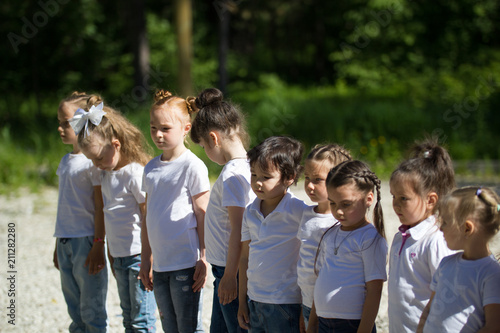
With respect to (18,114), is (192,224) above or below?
below

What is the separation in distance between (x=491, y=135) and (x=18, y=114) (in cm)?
1573

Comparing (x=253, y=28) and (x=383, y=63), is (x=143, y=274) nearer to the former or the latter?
(x=383, y=63)

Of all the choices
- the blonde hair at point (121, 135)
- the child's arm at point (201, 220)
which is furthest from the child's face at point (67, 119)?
the child's arm at point (201, 220)

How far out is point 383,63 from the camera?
79.2ft

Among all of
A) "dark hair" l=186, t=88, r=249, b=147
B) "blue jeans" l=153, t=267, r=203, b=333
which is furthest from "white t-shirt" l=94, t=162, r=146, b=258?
"dark hair" l=186, t=88, r=249, b=147

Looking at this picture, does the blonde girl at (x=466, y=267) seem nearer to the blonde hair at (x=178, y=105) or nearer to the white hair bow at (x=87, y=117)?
the blonde hair at (x=178, y=105)

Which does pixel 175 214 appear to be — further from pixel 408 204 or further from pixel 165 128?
pixel 408 204

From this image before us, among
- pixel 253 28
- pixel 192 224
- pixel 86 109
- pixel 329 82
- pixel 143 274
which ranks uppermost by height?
pixel 253 28

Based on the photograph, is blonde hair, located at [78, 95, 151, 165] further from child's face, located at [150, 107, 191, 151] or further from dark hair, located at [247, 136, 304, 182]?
dark hair, located at [247, 136, 304, 182]

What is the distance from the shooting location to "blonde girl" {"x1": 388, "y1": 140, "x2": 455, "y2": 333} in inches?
89.9

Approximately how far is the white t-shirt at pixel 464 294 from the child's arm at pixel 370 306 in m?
0.25

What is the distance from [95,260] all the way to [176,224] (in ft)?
2.49

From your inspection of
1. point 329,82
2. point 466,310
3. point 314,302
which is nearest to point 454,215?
point 466,310

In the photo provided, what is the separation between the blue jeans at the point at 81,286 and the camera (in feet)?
11.5
